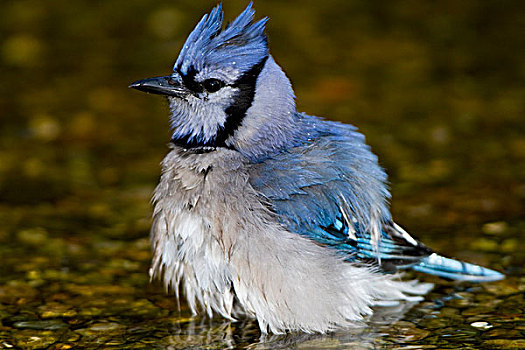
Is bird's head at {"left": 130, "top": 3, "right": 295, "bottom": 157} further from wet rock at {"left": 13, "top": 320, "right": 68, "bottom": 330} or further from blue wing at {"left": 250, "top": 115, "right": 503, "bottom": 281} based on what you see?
wet rock at {"left": 13, "top": 320, "right": 68, "bottom": 330}

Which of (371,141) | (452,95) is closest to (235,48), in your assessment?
(371,141)

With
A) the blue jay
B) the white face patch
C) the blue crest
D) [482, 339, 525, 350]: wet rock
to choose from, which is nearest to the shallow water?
[482, 339, 525, 350]: wet rock

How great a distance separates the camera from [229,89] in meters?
3.38

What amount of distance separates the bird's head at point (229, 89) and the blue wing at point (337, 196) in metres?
0.13

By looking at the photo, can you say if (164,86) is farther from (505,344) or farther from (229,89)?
(505,344)

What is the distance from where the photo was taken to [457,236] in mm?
4141

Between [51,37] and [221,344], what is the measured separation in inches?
166

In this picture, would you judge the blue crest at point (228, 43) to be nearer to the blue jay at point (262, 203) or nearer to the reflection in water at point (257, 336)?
the blue jay at point (262, 203)

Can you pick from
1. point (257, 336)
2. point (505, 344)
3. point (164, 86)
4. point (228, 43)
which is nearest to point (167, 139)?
point (164, 86)

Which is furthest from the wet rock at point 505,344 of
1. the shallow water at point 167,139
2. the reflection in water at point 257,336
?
the reflection in water at point 257,336

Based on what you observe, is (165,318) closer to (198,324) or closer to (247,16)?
(198,324)

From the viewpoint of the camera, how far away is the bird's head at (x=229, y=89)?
3338mm

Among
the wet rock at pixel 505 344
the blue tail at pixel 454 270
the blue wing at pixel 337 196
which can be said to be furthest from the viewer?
the blue tail at pixel 454 270

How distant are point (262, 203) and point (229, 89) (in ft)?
1.61
